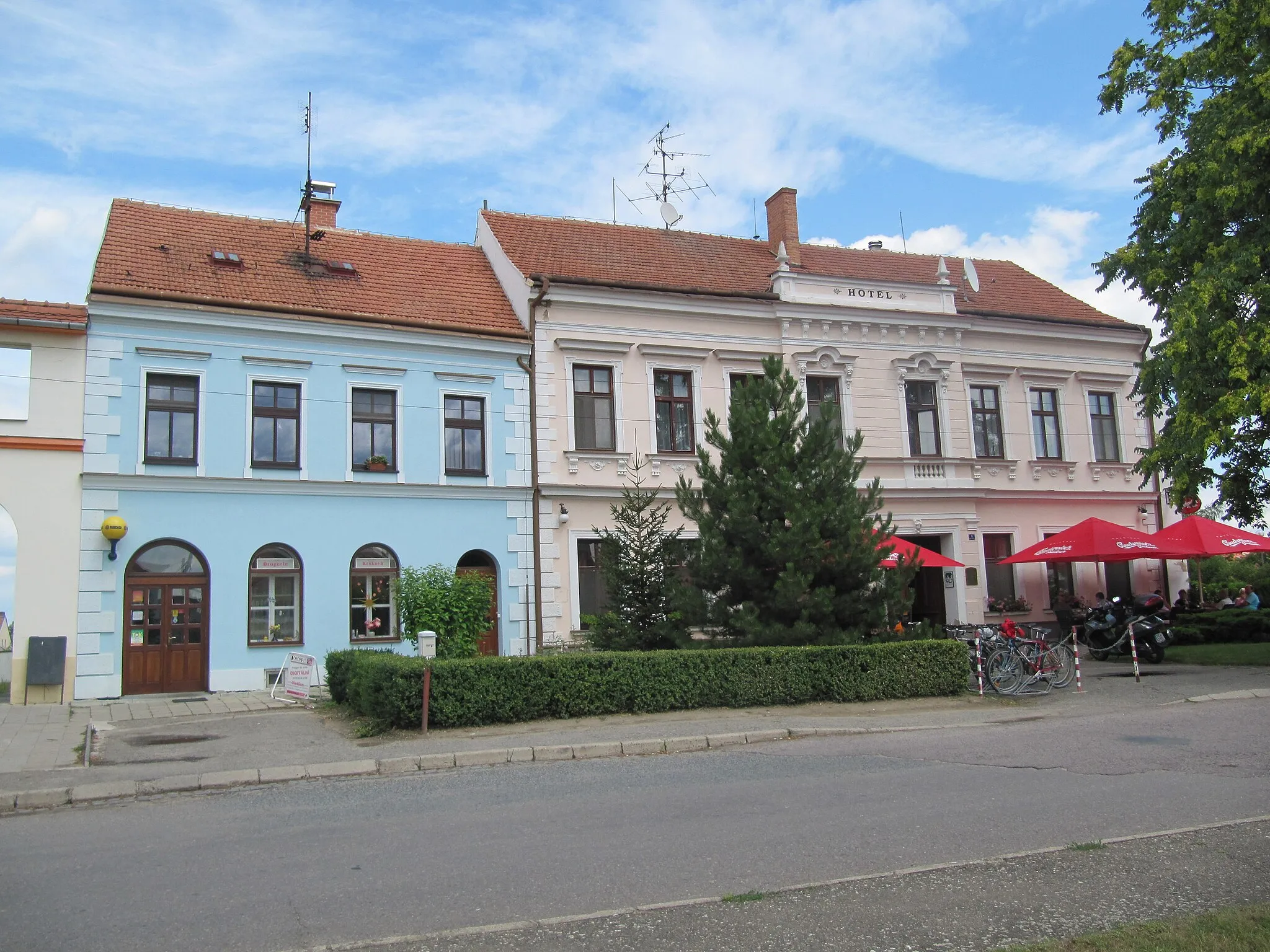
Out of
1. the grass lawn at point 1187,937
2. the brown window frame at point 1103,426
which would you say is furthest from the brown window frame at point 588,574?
the grass lawn at point 1187,937

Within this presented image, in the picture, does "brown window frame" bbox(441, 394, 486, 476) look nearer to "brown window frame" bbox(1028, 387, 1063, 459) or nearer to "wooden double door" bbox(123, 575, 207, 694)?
"wooden double door" bbox(123, 575, 207, 694)

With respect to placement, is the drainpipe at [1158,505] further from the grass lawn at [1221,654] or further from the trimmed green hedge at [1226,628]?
the grass lawn at [1221,654]

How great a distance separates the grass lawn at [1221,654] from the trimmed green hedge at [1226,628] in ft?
1.28

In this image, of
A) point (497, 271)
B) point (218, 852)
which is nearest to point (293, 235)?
point (497, 271)

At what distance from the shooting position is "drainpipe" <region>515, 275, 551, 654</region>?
71.5 feet

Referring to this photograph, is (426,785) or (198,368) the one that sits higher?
(198,368)

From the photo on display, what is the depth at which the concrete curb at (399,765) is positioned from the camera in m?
9.83

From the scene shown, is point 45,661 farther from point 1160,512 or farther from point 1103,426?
point 1160,512

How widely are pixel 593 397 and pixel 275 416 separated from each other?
22.6ft

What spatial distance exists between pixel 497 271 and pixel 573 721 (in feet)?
46.4

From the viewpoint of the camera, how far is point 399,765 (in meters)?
11.2

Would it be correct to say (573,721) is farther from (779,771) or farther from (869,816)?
(869,816)

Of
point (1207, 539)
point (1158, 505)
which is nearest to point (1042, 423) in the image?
point (1158, 505)

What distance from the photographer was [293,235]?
2359 cm
